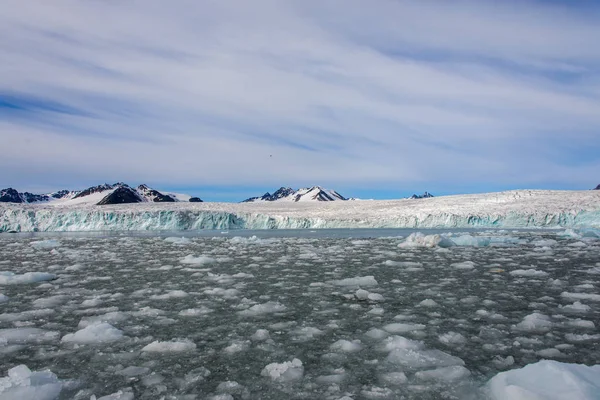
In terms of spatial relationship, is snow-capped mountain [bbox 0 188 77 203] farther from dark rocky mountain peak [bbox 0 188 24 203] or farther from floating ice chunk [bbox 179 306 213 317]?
floating ice chunk [bbox 179 306 213 317]

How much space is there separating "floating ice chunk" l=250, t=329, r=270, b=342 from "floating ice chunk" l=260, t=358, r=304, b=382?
0.64 m

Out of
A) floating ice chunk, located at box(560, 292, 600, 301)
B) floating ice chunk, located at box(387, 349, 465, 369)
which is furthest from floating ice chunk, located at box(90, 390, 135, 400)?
floating ice chunk, located at box(560, 292, 600, 301)

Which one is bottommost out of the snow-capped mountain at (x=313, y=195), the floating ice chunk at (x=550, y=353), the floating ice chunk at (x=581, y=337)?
the floating ice chunk at (x=550, y=353)

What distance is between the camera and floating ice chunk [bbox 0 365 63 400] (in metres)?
2.32

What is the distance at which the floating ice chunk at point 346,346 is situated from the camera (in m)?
3.14

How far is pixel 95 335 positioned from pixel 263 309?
1.63m

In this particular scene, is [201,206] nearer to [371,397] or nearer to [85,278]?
[85,278]

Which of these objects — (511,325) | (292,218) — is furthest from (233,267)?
(292,218)

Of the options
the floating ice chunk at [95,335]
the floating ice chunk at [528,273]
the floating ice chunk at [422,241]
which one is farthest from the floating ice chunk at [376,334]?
the floating ice chunk at [422,241]

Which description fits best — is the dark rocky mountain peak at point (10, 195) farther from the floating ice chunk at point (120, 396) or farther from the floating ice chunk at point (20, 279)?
the floating ice chunk at point (120, 396)

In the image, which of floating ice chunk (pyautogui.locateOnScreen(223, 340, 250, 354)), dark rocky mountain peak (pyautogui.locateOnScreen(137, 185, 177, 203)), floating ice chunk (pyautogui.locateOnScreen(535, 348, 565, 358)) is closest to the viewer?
floating ice chunk (pyautogui.locateOnScreen(535, 348, 565, 358))

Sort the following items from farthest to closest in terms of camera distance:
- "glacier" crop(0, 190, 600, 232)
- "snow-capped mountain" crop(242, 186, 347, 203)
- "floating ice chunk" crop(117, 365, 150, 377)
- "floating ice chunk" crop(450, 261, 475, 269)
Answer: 1. "snow-capped mountain" crop(242, 186, 347, 203)
2. "glacier" crop(0, 190, 600, 232)
3. "floating ice chunk" crop(450, 261, 475, 269)
4. "floating ice chunk" crop(117, 365, 150, 377)

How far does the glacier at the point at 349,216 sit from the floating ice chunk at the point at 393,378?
3412cm

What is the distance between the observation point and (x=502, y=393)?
2.27 metres
